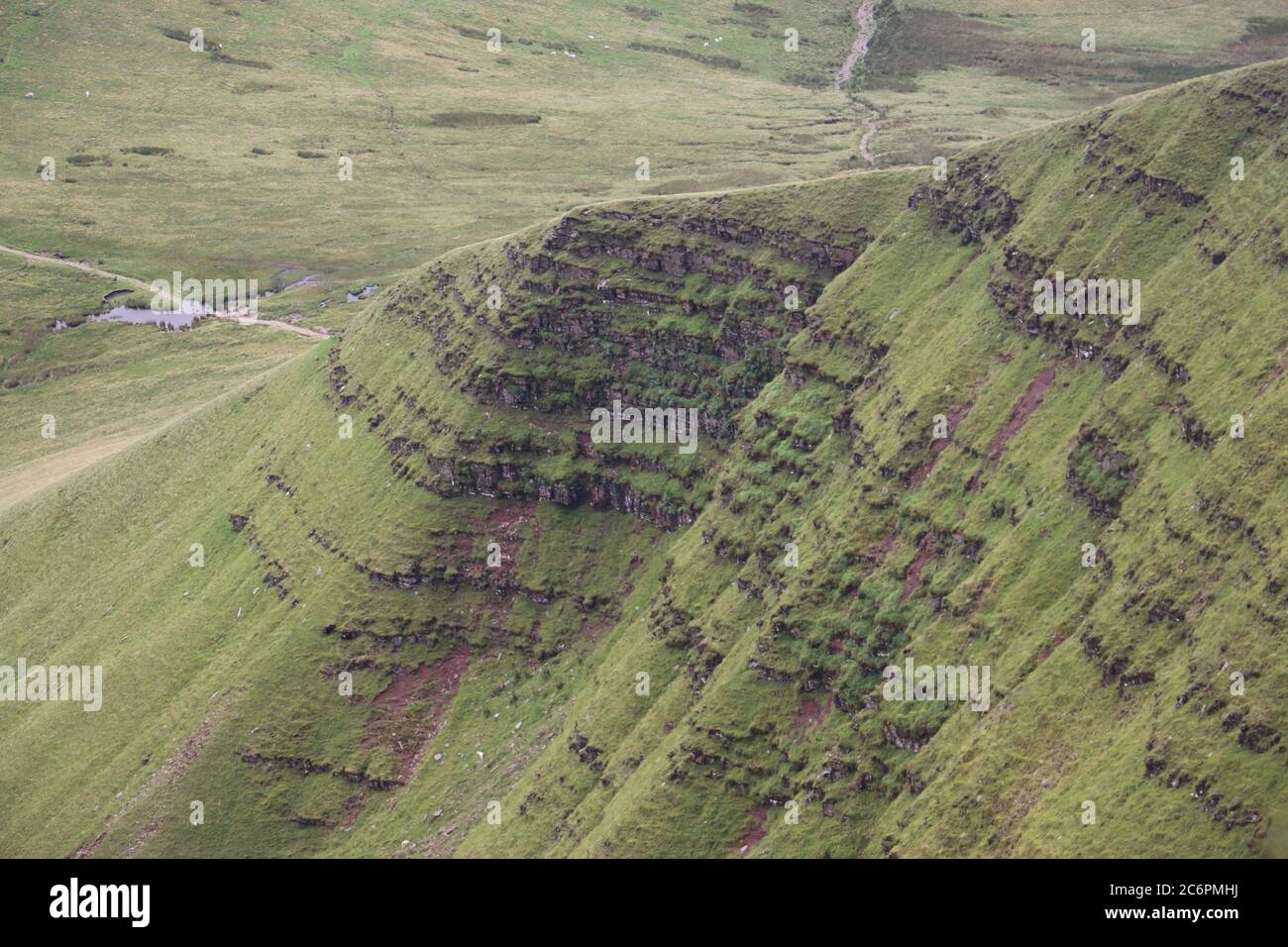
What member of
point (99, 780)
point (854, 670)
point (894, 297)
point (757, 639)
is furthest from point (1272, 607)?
point (99, 780)

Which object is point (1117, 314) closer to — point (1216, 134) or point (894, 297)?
point (1216, 134)

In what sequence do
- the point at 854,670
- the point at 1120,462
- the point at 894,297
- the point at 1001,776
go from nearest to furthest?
the point at 1001,776 → the point at 1120,462 → the point at 854,670 → the point at 894,297
